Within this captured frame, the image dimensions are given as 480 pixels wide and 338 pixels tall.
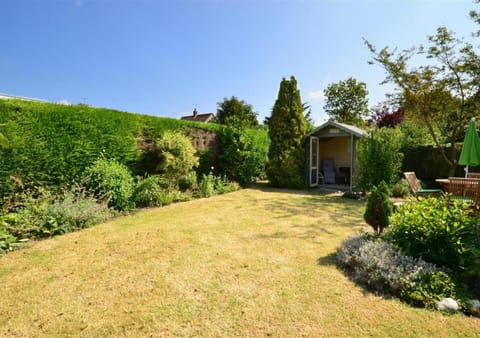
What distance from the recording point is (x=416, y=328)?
2213 mm

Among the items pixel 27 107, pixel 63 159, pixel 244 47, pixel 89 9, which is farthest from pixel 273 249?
pixel 244 47

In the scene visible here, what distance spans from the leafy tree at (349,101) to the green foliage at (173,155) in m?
17.5

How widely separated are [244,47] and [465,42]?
8058 mm

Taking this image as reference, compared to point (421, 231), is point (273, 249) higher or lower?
lower

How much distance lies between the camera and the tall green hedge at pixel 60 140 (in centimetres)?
498

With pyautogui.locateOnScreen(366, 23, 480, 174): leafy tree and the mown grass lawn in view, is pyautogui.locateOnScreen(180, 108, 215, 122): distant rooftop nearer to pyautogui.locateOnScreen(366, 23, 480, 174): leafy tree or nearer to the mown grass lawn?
pyautogui.locateOnScreen(366, 23, 480, 174): leafy tree

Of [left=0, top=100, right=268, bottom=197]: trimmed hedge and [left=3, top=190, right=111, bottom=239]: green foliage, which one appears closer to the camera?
[left=3, top=190, right=111, bottom=239]: green foliage

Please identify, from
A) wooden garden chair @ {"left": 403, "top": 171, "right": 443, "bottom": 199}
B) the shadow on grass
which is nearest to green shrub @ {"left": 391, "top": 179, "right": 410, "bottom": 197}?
wooden garden chair @ {"left": 403, "top": 171, "right": 443, "bottom": 199}

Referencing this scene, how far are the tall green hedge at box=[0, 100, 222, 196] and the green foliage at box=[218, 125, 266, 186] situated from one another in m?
3.93

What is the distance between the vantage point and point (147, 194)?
22.7ft

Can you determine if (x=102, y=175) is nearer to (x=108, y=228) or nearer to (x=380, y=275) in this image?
(x=108, y=228)

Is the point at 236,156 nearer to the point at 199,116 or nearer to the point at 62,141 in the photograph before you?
the point at 62,141

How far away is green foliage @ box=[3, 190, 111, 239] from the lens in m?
4.48

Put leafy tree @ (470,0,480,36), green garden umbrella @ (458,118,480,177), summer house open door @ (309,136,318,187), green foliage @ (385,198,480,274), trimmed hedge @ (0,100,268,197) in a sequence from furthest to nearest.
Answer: summer house open door @ (309,136,318,187)
leafy tree @ (470,0,480,36)
green garden umbrella @ (458,118,480,177)
trimmed hedge @ (0,100,268,197)
green foliage @ (385,198,480,274)
